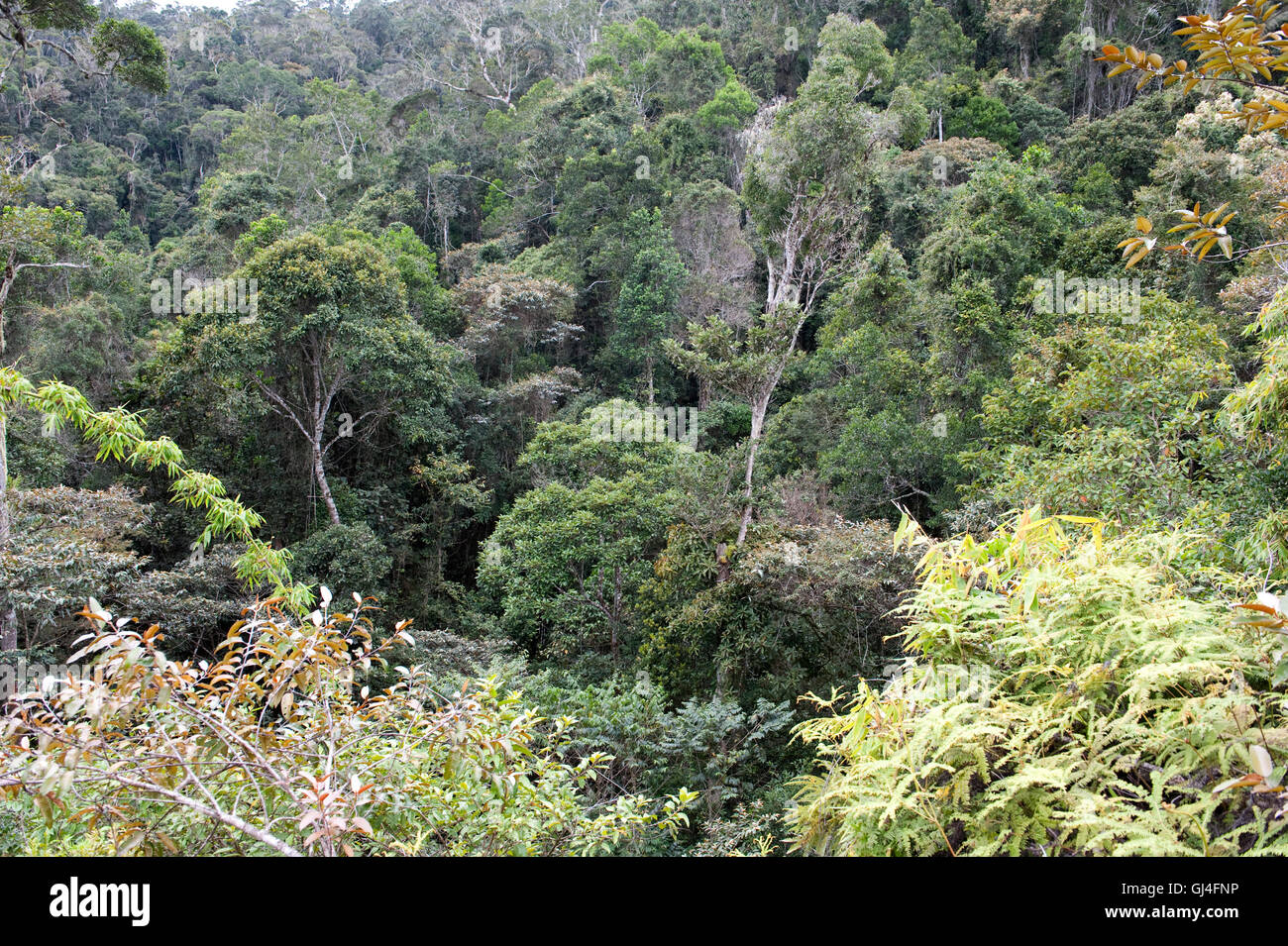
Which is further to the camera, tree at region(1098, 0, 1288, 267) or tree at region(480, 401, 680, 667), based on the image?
tree at region(480, 401, 680, 667)

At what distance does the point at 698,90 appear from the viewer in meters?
22.6

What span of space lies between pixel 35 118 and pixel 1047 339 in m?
35.3

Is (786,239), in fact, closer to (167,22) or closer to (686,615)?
(686,615)

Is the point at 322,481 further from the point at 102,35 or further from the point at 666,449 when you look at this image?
the point at 102,35

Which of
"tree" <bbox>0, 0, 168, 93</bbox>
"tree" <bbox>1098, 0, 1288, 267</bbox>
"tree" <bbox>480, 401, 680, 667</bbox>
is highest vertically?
"tree" <bbox>0, 0, 168, 93</bbox>

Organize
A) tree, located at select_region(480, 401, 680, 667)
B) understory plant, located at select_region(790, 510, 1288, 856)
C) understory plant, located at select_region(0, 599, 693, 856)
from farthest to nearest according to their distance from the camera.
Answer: tree, located at select_region(480, 401, 680, 667) < understory plant, located at select_region(0, 599, 693, 856) < understory plant, located at select_region(790, 510, 1288, 856)

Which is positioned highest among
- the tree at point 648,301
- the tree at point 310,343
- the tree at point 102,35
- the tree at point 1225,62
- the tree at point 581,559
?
the tree at point 102,35

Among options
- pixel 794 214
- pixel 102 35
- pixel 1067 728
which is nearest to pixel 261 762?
pixel 1067 728

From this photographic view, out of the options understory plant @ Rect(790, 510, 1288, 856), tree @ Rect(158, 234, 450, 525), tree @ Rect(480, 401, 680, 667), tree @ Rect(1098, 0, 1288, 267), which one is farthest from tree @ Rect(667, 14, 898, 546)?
understory plant @ Rect(790, 510, 1288, 856)

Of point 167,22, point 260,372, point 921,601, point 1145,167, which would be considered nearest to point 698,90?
point 1145,167

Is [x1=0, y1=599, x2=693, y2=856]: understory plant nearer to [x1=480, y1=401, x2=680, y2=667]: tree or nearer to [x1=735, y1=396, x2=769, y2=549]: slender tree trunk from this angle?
[x1=735, y1=396, x2=769, y2=549]: slender tree trunk

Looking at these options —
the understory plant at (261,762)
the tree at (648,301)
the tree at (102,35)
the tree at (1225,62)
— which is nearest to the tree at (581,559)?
the tree at (648,301)

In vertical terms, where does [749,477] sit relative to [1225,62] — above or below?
below

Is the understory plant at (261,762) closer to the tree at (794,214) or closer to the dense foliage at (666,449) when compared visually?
the dense foliage at (666,449)
